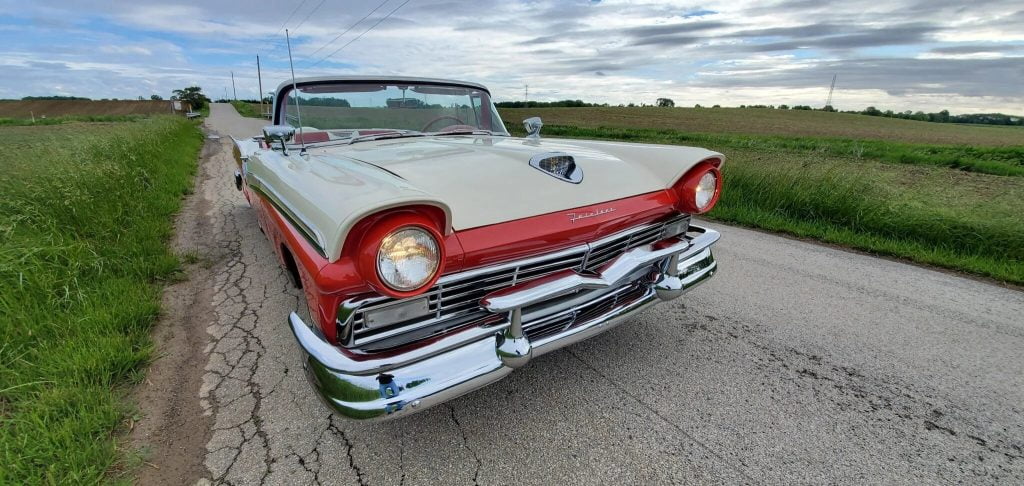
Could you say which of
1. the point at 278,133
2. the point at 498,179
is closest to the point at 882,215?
the point at 498,179

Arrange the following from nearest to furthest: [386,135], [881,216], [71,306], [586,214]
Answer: [586,214]
[71,306]
[386,135]
[881,216]

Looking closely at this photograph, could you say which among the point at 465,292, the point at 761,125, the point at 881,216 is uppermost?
the point at 761,125

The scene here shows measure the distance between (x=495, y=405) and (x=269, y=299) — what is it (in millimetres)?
2064

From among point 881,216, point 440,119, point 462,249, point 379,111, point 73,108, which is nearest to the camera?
point 462,249

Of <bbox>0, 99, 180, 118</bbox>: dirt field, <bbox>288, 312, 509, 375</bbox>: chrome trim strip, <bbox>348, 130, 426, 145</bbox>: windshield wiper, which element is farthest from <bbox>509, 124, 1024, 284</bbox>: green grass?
<bbox>0, 99, 180, 118</bbox>: dirt field

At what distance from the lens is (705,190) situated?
251 cm

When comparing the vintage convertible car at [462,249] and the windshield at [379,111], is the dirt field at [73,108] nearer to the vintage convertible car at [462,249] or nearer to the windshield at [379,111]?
the windshield at [379,111]

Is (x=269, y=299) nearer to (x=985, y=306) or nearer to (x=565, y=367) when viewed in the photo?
(x=565, y=367)

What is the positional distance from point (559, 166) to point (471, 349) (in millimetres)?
1036

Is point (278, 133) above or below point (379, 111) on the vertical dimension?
below

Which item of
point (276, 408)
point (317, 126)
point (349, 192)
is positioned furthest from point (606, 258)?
point (317, 126)

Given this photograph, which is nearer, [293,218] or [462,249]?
[462,249]

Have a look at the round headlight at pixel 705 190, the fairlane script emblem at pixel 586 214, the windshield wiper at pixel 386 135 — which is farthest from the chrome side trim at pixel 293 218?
the round headlight at pixel 705 190

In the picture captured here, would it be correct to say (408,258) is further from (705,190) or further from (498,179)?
(705,190)
